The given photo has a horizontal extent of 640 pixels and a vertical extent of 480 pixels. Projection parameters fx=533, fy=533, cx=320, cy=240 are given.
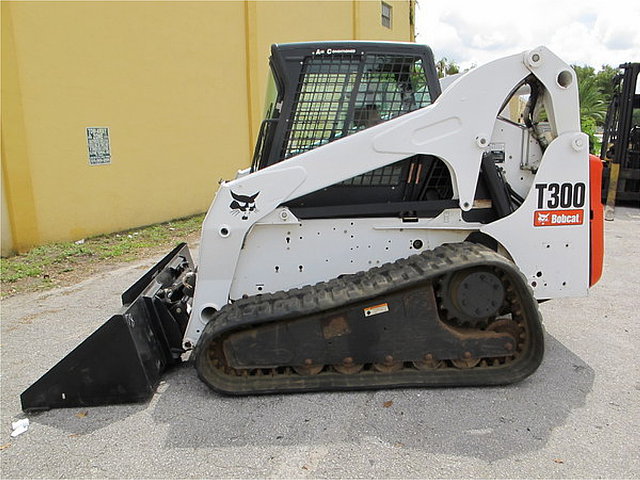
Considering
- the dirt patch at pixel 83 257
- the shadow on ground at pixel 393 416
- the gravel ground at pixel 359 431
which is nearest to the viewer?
the gravel ground at pixel 359 431

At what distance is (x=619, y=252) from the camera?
23.1 feet

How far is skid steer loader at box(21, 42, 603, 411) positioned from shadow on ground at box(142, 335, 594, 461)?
103 millimetres

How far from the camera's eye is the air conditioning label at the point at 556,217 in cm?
349

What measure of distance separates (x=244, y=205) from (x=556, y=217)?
2038mm

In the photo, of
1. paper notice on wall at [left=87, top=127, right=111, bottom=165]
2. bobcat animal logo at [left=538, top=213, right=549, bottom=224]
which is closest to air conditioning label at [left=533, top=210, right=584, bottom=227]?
bobcat animal logo at [left=538, top=213, right=549, bottom=224]

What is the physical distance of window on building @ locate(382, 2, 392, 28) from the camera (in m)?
16.5

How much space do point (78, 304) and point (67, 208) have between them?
10.5 ft

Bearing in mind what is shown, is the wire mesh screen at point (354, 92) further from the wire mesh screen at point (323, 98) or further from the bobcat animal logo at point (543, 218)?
the bobcat animal logo at point (543, 218)

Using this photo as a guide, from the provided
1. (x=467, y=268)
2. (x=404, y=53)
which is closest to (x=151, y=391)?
(x=467, y=268)

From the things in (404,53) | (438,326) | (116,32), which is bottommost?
(438,326)

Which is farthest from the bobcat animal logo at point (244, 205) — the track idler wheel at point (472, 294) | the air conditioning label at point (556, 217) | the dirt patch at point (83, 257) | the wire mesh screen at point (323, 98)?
the dirt patch at point (83, 257)

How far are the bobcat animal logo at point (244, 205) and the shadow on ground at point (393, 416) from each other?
1.17 metres

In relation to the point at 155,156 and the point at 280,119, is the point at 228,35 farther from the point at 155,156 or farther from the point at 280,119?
the point at 280,119

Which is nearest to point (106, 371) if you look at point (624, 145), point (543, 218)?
point (543, 218)
